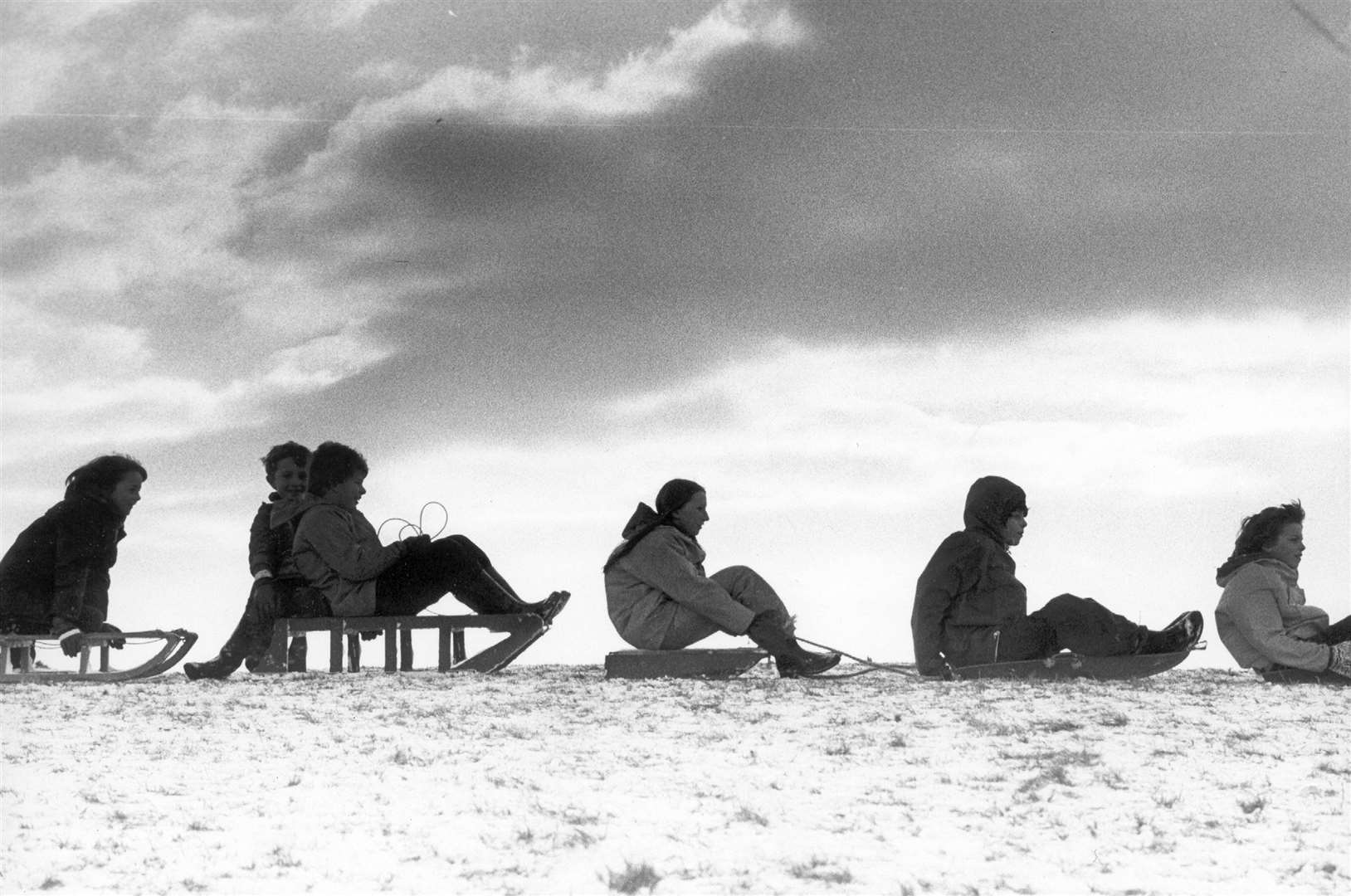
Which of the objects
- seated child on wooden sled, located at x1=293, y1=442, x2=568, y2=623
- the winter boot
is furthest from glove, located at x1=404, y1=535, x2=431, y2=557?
the winter boot

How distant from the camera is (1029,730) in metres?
5.55

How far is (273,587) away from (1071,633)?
3.87 meters

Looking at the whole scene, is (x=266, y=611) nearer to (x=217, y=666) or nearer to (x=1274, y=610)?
(x=217, y=666)

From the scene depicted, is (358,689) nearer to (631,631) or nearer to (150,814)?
(631,631)

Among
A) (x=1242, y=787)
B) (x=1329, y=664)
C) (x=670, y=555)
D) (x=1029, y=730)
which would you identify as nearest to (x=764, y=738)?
(x=1029, y=730)

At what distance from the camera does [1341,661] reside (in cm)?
714

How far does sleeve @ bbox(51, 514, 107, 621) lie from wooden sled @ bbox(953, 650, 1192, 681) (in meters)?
4.31

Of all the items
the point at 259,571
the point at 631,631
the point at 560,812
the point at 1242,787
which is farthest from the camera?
the point at 259,571

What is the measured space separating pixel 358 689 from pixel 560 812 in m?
2.82

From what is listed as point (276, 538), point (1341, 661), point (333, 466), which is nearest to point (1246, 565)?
point (1341, 661)

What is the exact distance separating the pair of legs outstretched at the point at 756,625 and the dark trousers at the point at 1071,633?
31.3 inches

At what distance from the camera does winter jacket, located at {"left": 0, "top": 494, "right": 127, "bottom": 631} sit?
7.94 m

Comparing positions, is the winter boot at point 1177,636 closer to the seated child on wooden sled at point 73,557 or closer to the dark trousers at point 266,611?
the dark trousers at point 266,611

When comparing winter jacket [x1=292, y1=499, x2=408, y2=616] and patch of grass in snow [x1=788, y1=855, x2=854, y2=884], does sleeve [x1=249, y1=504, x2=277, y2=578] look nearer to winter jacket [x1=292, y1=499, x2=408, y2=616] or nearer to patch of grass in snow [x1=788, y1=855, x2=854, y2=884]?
winter jacket [x1=292, y1=499, x2=408, y2=616]
